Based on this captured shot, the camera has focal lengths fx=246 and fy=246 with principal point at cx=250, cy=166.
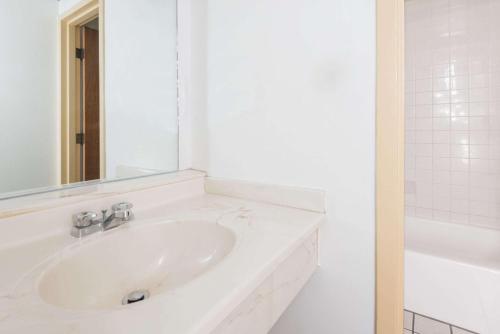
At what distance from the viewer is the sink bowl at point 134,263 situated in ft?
1.70

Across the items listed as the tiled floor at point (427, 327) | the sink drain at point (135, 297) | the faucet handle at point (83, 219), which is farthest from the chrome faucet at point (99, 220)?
the tiled floor at point (427, 327)

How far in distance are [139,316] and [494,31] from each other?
105 inches

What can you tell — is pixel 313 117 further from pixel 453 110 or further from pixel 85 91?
pixel 453 110

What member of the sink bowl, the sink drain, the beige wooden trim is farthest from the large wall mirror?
the beige wooden trim

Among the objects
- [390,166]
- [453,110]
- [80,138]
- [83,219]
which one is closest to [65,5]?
[80,138]

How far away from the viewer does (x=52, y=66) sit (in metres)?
0.77

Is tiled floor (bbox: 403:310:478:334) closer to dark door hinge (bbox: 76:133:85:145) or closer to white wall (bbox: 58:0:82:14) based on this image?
dark door hinge (bbox: 76:133:85:145)

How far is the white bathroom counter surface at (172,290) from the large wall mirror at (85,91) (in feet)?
0.91

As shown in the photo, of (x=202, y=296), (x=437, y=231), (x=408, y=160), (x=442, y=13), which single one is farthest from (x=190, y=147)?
(x=442, y=13)

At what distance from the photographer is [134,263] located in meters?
0.68

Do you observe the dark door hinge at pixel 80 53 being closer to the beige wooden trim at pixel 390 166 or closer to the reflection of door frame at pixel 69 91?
the reflection of door frame at pixel 69 91

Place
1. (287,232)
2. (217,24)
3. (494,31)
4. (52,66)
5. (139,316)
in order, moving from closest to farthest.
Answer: (139,316), (287,232), (52,66), (217,24), (494,31)

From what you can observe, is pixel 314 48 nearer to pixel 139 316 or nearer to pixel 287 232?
pixel 287 232

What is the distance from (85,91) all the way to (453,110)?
240 centimetres
